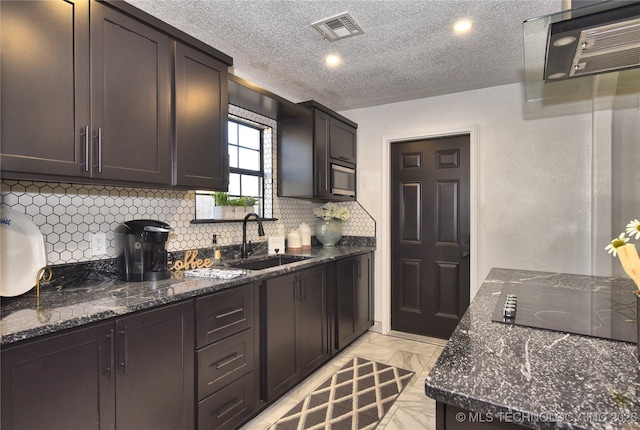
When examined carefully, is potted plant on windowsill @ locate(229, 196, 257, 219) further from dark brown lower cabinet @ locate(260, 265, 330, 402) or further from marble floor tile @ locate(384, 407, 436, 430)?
marble floor tile @ locate(384, 407, 436, 430)

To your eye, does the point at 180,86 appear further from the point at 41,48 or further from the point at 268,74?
the point at 268,74

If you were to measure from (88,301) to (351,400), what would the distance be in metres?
1.81

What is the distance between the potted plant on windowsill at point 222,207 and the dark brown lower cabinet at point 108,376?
1142mm

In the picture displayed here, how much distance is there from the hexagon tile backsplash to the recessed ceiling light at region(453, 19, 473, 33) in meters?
2.17

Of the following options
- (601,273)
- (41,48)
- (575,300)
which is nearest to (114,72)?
(41,48)

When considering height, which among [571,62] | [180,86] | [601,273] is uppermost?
[180,86]

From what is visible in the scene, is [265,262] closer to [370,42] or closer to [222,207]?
[222,207]

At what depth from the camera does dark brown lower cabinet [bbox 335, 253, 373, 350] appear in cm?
309

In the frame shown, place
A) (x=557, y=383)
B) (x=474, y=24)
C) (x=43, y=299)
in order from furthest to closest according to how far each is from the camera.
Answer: (x=474, y=24) < (x=43, y=299) < (x=557, y=383)

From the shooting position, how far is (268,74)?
9.60 feet

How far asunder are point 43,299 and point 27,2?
4.08ft

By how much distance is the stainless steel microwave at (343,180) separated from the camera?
3475 mm

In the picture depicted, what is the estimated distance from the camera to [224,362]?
1.87 metres

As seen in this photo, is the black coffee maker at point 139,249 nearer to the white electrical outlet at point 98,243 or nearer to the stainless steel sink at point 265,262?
the white electrical outlet at point 98,243
